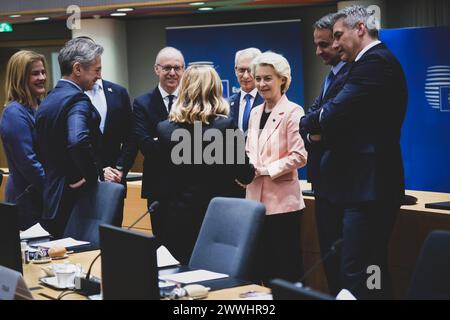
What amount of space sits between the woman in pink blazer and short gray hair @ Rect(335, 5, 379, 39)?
0.82 m

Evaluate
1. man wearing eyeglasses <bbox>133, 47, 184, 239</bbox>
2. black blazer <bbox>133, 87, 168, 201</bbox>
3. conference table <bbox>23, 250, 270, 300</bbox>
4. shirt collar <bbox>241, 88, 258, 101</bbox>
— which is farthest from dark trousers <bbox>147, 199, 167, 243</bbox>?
shirt collar <bbox>241, 88, 258, 101</bbox>

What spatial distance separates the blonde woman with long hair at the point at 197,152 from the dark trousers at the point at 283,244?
450mm

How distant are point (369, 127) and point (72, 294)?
160cm

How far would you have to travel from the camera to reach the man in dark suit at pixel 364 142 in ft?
11.8

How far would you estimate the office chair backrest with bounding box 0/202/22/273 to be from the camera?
293 centimetres

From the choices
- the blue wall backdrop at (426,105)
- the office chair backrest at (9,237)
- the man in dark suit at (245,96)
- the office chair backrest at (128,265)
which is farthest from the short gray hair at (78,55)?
the office chair backrest at (128,265)

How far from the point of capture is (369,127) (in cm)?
361

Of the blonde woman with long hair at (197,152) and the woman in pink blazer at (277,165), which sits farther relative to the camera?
the woman in pink blazer at (277,165)

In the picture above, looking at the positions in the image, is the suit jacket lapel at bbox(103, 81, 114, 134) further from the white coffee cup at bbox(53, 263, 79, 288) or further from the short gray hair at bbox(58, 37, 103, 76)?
the white coffee cup at bbox(53, 263, 79, 288)

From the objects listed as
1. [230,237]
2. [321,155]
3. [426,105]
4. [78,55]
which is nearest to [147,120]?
[78,55]

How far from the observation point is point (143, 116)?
4.82m

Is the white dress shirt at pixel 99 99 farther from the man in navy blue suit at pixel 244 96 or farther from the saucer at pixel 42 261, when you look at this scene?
the saucer at pixel 42 261

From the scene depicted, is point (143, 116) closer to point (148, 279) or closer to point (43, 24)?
point (148, 279)

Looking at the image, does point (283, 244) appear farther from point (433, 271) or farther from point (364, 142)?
point (433, 271)
